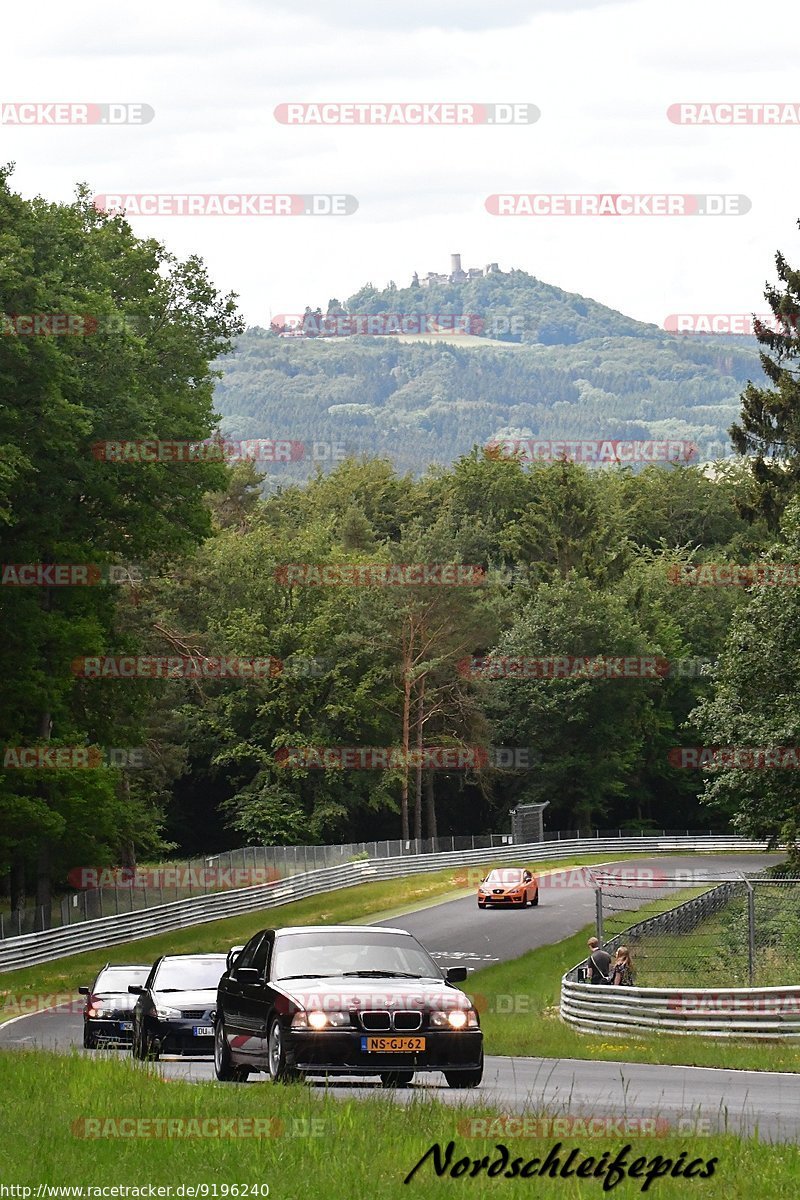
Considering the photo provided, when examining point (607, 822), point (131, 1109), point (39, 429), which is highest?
point (39, 429)

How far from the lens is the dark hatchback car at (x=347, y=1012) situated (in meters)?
14.1

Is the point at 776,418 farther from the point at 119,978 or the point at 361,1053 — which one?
the point at 361,1053

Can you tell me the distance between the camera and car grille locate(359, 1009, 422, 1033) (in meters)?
14.2

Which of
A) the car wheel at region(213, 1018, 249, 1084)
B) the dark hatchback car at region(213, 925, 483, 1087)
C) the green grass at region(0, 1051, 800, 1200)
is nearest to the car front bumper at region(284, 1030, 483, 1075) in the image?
the dark hatchback car at region(213, 925, 483, 1087)

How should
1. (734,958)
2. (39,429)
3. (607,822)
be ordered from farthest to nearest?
(607,822) → (39,429) → (734,958)

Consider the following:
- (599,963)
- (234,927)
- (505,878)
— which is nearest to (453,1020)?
(599,963)

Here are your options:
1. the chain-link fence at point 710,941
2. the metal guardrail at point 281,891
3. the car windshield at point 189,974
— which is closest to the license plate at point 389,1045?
the car windshield at point 189,974

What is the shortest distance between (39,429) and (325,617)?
47949 millimetres

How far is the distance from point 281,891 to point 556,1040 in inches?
1391

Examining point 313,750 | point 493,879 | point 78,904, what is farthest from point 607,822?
point 78,904

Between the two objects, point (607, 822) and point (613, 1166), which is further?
point (607, 822)

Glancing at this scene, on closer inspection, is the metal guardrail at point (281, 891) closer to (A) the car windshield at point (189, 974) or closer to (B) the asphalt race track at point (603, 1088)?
(B) the asphalt race track at point (603, 1088)

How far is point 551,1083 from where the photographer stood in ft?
53.8

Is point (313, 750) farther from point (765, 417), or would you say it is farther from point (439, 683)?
point (765, 417)
